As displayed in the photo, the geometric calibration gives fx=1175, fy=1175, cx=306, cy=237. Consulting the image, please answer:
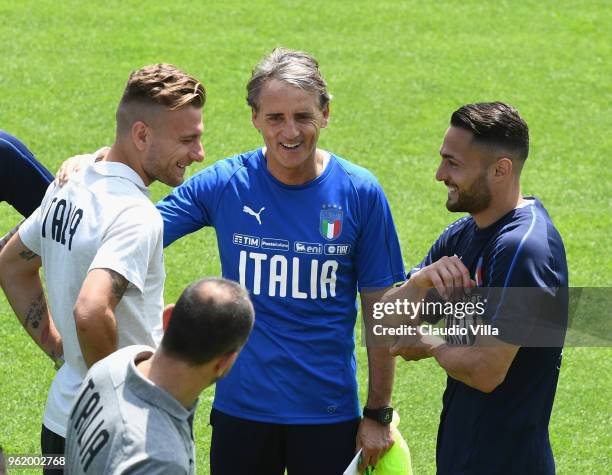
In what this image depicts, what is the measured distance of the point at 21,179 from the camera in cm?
487

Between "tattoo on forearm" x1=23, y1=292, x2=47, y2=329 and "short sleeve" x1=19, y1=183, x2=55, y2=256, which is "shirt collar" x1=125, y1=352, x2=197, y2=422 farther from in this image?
"tattoo on forearm" x1=23, y1=292, x2=47, y2=329

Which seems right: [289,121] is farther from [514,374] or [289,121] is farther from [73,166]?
[514,374]

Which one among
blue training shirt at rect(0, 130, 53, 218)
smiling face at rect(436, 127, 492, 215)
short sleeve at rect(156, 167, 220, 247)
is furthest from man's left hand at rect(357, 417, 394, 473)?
blue training shirt at rect(0, 130, 53, 218)

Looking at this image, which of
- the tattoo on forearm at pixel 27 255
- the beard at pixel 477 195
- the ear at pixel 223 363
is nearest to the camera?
the ear at pixel 223 363

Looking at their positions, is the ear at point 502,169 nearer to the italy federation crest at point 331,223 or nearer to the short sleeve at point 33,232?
the italy federation crest at point 331,223

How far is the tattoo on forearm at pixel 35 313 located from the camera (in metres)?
4.48

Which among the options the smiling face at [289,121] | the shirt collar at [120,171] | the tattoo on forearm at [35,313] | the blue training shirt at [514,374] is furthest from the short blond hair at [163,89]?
the blue training shirt at [514,374]

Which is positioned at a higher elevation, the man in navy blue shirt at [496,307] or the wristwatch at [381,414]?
the man in navy blue shirt at [496,307]

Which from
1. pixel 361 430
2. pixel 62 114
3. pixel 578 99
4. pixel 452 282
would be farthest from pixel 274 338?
pixel 578 99

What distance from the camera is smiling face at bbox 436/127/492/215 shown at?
4.12 meters

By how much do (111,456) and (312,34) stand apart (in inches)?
377

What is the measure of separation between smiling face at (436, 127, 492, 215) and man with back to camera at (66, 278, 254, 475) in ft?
4.16

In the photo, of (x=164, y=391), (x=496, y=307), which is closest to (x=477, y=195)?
(x=496, y=307)

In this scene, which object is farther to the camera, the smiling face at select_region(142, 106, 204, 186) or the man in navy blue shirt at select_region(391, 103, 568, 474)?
the smiling face at select_region(142, 106, 204, 186)
